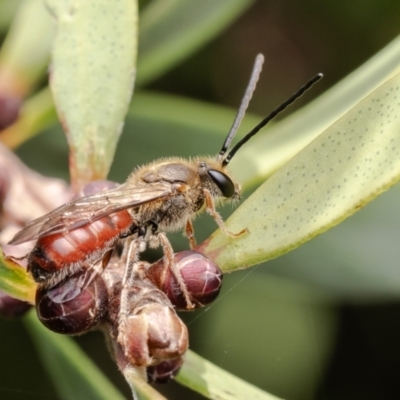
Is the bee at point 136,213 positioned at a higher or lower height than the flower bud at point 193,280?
higher

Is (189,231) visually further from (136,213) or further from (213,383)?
(213,383)

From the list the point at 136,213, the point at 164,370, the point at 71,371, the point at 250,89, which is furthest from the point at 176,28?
the point at 164,370

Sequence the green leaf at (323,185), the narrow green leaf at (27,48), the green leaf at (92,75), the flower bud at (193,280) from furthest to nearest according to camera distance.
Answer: the narrow green leaf at (27,48), the green leaf at (92,75), the flower bud at (193,280), the green leaf at (323,185)

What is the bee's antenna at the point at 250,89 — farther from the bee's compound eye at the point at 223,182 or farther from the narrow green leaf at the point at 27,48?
the narrow green leaf at the point at 27,48

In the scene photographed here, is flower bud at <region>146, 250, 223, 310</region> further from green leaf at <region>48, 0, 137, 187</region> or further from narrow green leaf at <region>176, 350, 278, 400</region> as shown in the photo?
green leaf at <region>48, 0, 137, 187</region>

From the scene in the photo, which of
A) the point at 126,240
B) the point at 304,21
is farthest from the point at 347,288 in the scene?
the point at 304,21

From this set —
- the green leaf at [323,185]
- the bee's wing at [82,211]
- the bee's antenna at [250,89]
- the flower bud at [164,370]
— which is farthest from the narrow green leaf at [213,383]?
the bee's antenna at [250,89]
